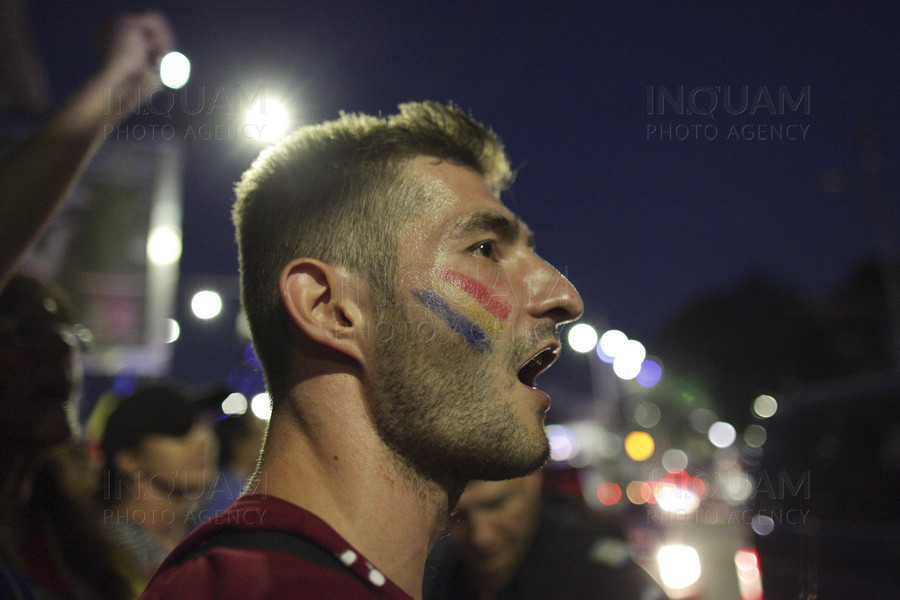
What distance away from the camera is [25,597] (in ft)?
7.82

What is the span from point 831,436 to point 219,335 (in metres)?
10.6

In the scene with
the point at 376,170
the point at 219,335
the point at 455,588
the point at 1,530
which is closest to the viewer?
the point at 376,170

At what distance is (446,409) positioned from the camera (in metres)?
1.82

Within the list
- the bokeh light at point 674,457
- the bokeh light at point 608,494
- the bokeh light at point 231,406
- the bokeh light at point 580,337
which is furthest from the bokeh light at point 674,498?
the bokeh light at point 674,457

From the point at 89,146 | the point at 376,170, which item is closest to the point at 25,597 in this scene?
the point at 89,146

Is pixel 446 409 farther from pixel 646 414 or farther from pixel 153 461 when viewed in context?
pixel 646 414

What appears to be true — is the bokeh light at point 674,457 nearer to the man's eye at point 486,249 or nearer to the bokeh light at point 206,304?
the bokeh light at point 206,304

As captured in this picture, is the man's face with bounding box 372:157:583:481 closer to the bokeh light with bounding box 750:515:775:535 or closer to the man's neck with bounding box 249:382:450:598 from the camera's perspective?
the man's neck with bounding box 249:382:450:598

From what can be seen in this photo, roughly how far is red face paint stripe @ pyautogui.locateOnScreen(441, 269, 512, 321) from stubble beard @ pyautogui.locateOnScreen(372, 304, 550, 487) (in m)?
0.13

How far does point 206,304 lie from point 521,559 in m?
9.95

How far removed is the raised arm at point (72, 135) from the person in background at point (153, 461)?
2590 millimetres

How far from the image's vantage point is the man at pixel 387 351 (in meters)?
1.77

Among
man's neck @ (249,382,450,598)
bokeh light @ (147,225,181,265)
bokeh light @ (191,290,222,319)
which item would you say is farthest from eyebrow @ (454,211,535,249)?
bokeh light @ (191,290,222,319)

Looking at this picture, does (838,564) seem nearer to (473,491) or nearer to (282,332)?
(473,491)
